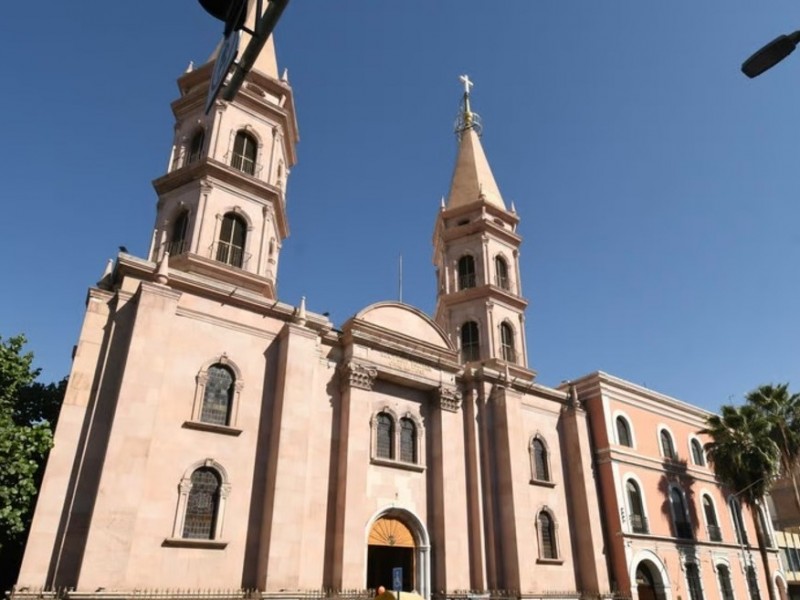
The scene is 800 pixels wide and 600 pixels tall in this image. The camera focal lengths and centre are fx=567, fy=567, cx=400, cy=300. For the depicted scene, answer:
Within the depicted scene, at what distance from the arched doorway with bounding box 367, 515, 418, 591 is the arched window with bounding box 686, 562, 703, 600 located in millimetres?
14597

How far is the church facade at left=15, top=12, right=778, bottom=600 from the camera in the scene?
1470 centimetres

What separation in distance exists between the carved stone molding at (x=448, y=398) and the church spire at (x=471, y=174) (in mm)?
12730

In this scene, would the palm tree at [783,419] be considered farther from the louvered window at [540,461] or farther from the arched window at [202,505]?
the arched window at [202,505]

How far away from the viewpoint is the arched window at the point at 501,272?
29805 mm

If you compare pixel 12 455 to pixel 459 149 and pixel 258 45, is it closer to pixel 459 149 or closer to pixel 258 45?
pixel 258 45

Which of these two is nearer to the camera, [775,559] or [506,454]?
[506,454]

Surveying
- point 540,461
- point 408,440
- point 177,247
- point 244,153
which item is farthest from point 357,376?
point 244,153

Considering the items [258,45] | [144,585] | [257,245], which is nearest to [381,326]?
[257,245]

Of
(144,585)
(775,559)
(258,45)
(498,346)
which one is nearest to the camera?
(258,45)

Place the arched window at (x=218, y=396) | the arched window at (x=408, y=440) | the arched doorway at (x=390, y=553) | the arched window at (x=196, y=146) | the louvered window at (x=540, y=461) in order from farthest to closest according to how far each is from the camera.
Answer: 1. the louvered window at (x=540, y=461)
2. the arched window at (x=196, y=146)
3. the arched window at (x=408, y=440)
4. the arched doorway at (x=390, y=553)
5. the arched window at (x=218, y=396)

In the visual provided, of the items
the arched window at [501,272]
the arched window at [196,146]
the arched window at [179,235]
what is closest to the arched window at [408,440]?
the arched window at [179,235]

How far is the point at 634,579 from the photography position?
23906 mm

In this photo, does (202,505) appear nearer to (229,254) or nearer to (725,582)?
(229,254)

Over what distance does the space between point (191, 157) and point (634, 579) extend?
25345 millimetres
